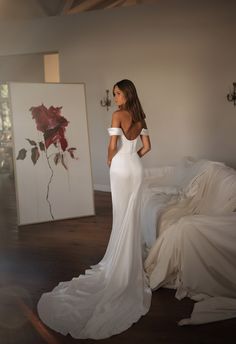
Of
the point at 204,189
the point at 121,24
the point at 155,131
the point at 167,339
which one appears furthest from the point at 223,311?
the point at 121,24

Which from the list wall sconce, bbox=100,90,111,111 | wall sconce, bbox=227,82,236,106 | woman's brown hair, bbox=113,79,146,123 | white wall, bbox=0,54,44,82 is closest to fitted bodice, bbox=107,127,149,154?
woman's brown hair, bbox=113,79,146,123

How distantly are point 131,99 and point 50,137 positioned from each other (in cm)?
195

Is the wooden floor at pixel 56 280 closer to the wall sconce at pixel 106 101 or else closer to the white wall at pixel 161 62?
the white wall at pixel 161 62

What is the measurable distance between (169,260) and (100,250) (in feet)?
3.66

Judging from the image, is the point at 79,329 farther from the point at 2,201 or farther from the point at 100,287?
the point at 2,201

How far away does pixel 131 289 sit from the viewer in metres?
2.71

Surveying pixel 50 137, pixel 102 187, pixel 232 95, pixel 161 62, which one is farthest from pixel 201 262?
pixel 102 187

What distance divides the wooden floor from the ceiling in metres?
3.17

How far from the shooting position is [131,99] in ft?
9.07

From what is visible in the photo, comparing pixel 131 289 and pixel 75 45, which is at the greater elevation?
pixel 75 45

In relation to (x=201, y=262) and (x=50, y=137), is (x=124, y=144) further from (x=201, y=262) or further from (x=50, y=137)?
(x=50, y=137)

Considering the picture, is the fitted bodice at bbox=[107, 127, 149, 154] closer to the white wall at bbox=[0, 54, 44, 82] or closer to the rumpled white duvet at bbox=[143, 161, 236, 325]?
the rumpled white duvet at bbox=[143, 161, 236, 325]

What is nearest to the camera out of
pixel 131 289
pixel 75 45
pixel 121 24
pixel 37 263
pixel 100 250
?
pixel 131 289

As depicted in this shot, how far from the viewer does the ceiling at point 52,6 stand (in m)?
5.62
